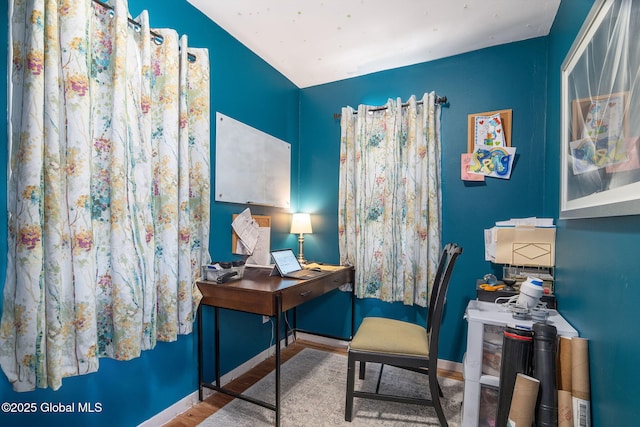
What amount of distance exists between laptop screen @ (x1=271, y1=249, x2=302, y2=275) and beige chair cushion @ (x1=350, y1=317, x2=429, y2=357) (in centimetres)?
62

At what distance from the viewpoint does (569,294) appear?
148cm

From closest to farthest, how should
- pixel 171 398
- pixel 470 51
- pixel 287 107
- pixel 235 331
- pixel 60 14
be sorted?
pixel 60 14 → pixel 171 398 → pixel 235 331 → pixel 470 51 → pixel 287 107

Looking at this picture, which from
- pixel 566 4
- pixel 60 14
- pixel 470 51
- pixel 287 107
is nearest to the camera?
pixel 60 14

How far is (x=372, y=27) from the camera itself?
7.07 feet

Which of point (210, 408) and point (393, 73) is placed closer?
point (210, 408)

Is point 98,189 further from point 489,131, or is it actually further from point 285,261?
point 489,131

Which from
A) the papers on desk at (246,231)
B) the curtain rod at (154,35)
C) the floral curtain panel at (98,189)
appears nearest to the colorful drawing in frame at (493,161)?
the papers on desk at (246,231)

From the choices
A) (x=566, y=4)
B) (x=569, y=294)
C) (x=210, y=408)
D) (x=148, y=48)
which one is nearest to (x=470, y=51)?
(x=566, y=4)

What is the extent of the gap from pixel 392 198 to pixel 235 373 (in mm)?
1808

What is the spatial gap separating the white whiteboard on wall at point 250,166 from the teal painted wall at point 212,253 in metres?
0.07

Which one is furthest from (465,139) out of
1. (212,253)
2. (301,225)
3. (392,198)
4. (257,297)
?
(212,253)

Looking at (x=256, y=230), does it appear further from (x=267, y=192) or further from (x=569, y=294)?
(x=569, y=294)

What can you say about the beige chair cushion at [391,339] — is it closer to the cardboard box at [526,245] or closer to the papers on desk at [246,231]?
the cardboard box at [526,245]

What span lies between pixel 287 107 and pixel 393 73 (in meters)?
1.01
